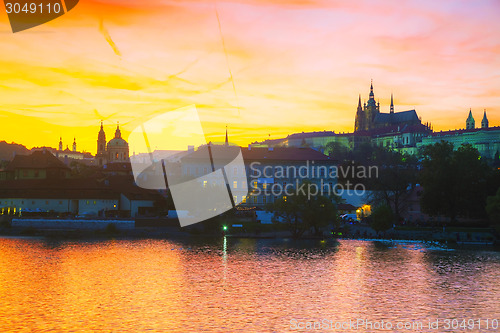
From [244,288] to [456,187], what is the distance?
4656cm

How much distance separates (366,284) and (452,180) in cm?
4144

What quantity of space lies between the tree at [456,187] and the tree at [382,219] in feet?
22.2

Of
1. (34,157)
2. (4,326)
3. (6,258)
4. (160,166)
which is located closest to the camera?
(4,326)

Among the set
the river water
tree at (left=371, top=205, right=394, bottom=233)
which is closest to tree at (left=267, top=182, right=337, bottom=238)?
tree at (left=371, top=205, right=394, bottom=233)

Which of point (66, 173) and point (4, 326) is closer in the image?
point (4, 326)

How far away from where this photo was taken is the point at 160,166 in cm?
13088

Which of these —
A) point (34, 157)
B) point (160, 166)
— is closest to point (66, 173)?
point (34, 157)

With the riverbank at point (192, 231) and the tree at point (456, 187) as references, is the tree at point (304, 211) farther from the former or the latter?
the tree at point (456, 187)

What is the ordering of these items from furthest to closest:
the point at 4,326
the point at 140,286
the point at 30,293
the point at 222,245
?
1. the point at 222,245
2. the point at 140,286
3. the point at 30,293
4. the point at 4,326

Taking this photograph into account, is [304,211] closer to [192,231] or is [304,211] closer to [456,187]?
[192,231]

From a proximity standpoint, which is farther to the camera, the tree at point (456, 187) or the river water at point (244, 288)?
the tree at point (456, 187)

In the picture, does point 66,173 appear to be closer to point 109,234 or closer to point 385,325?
point 109,234

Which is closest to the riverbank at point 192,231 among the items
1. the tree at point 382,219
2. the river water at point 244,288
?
the tree at point 382,219

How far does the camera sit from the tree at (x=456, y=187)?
263 ft
